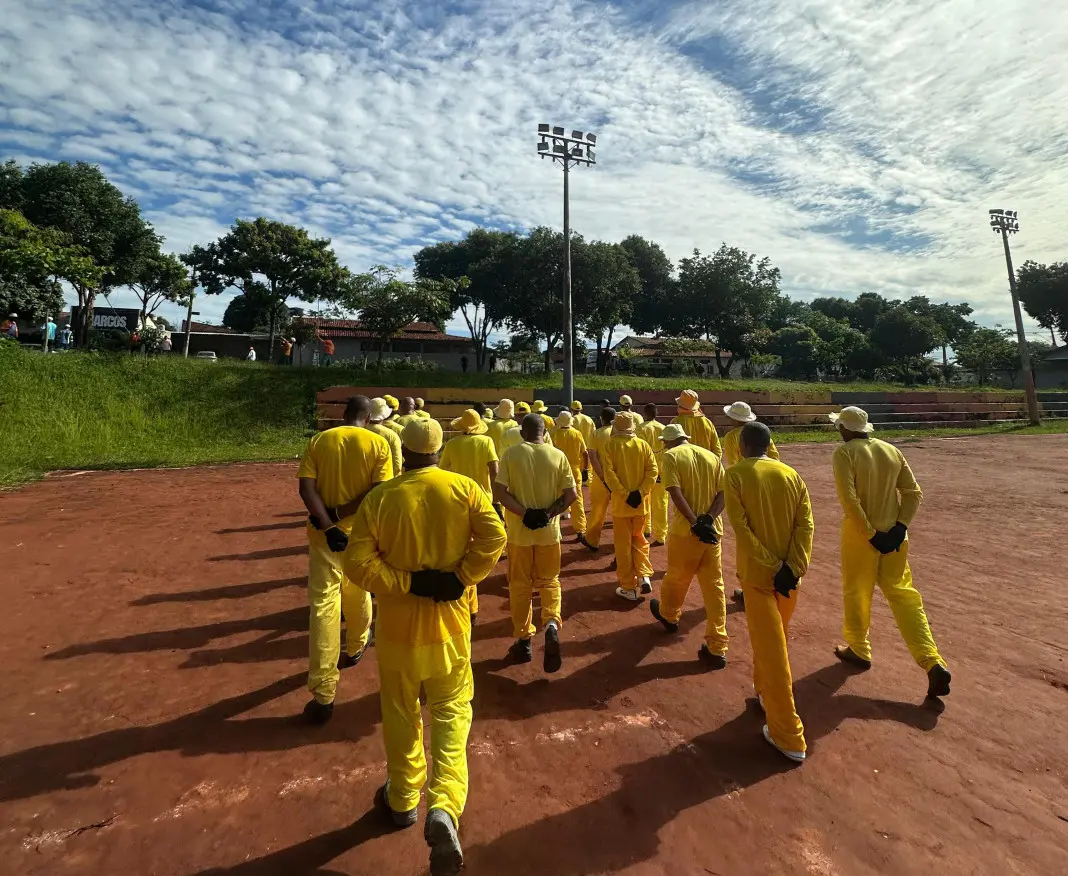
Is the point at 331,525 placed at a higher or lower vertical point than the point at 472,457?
lower

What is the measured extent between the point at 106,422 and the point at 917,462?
26.3m

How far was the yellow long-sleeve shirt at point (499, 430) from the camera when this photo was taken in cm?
796

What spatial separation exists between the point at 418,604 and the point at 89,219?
29.6 m

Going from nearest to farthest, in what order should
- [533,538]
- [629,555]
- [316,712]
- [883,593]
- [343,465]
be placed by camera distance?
1. [316,712]
2. [343,465]
3. [883,593]
4. [533,538]
5. [629,555]

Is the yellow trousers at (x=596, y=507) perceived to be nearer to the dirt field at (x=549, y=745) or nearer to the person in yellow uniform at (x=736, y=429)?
the dirt field at (x=549, y=745)

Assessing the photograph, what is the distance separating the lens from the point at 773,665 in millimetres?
3473

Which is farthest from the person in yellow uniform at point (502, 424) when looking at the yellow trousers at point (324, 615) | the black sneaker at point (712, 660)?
the black sneaker at point (712, 660)

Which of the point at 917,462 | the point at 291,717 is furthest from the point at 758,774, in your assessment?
the point at 917,462

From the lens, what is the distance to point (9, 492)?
35.2 ft

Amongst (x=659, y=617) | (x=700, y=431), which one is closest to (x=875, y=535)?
(x=659, y=617)

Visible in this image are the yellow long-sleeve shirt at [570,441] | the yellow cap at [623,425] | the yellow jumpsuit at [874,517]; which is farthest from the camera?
the yellow long-sleeve shirt at [570,441]

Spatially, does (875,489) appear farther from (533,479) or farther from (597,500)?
(597,500)

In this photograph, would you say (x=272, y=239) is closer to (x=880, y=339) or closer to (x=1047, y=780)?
(x=1047, y=780)

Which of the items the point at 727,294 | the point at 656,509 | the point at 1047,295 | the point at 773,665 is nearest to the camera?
the point at 773,665
